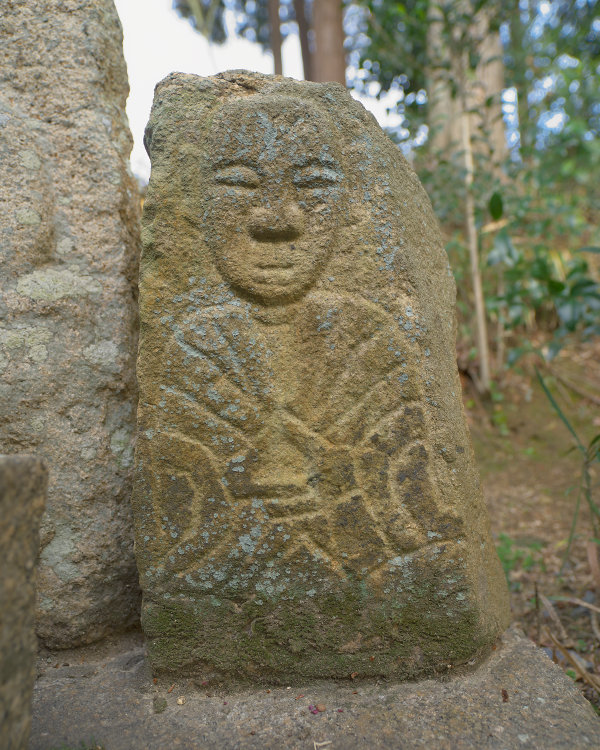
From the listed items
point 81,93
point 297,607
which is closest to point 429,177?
point 81,93

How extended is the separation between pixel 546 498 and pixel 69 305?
283cm

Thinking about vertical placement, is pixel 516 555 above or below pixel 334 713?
below

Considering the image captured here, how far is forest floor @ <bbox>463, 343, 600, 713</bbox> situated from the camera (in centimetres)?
225

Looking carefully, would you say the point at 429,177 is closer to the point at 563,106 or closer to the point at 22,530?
the point at 563,106

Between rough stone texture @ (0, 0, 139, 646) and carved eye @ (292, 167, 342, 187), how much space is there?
1.95ft

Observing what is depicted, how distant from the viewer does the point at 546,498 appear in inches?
136

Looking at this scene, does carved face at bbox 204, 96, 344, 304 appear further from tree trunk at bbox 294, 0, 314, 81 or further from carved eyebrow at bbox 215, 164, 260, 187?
tree trunk at bbox 294, 0, 314, 81

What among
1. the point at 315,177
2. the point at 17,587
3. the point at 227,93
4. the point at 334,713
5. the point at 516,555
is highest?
the point at 227,93

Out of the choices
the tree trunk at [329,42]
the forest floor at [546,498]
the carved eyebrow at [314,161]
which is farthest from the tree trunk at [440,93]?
the carved eyebrow at [314,161]

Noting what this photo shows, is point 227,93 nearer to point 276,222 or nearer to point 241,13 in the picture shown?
point 276,222

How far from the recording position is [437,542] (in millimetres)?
1535

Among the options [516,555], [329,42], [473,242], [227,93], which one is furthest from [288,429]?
[329,42]

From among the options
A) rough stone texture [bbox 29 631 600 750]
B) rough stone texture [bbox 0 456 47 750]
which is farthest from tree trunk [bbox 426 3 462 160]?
rough stone texture [bbox 0 456 47 750]

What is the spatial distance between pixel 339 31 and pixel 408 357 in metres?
3.77
